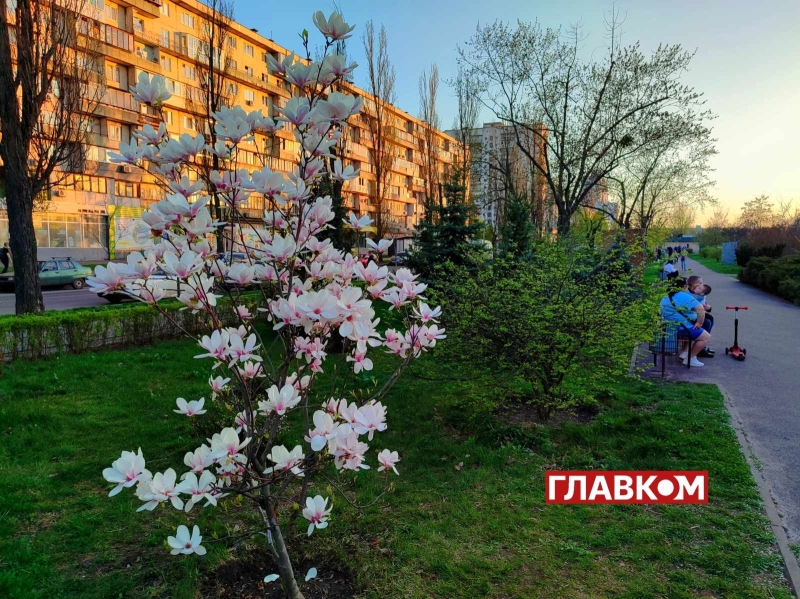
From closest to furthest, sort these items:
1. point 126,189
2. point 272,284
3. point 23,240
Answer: point 272,284
point 23,240
point 126,189

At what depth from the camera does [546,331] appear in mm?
4980

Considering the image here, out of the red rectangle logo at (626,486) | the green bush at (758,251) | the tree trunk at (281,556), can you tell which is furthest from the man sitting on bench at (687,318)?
the green bush at (758,251)

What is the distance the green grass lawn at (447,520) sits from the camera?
290 cm

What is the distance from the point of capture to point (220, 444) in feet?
5.83

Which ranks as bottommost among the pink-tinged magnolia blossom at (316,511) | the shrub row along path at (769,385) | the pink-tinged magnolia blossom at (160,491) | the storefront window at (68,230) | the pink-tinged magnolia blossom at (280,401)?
the shrub row along path at (769,385)

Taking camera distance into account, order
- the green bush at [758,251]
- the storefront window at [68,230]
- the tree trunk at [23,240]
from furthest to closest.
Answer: the storefront window at [68,230] → the green bush at [758,251] → the tree trunk at [23,240]

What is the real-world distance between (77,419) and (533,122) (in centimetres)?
1739

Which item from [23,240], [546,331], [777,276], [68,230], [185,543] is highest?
[68,230]

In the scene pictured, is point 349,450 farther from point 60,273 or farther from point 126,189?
point 126,189

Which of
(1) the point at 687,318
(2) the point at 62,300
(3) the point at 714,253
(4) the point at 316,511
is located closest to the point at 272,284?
(4) the point at 316,511

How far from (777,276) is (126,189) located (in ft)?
113

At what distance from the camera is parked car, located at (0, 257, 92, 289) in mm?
21016

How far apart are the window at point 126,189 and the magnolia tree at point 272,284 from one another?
34.6m

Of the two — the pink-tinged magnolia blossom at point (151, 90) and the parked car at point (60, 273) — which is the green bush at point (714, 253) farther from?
the pink-tinged magnolia blossom at point (151, 90)
